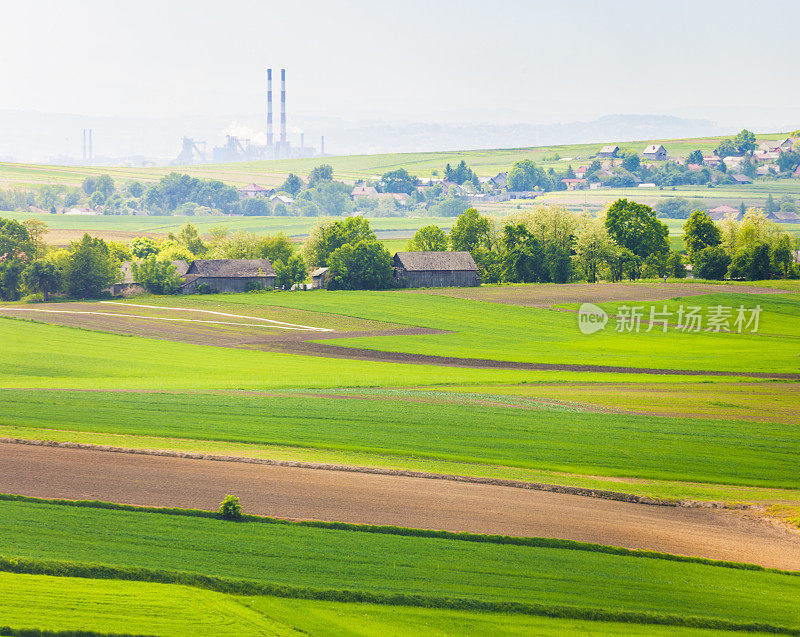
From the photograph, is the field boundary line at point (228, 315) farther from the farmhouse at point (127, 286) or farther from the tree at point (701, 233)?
the tree at point (701, 233)

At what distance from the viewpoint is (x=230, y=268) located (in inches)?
4203

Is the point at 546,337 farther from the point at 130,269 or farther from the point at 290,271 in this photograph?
the point at 130,269

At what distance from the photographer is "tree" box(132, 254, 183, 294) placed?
103062mm

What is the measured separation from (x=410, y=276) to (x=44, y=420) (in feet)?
245

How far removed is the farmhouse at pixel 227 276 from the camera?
4109 inches

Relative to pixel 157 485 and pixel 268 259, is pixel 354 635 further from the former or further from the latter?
pixel 268 259

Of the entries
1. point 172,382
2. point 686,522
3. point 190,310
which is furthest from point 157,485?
point 190,310

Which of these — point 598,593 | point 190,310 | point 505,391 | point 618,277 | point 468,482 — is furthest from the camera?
point 618,277

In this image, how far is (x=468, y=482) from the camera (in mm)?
30906

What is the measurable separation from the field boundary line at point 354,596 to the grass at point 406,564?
0.98 feet

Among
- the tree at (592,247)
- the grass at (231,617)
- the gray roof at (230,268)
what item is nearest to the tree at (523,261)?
the tree at (592,247)

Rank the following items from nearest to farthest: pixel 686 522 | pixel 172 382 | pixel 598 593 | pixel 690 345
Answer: pixel 598 593
pixel 686 522
pixel 172 382
pixel 690 345

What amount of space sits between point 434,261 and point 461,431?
245 feet

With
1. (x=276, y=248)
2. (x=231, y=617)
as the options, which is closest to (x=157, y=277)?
(x=276, y=248)
